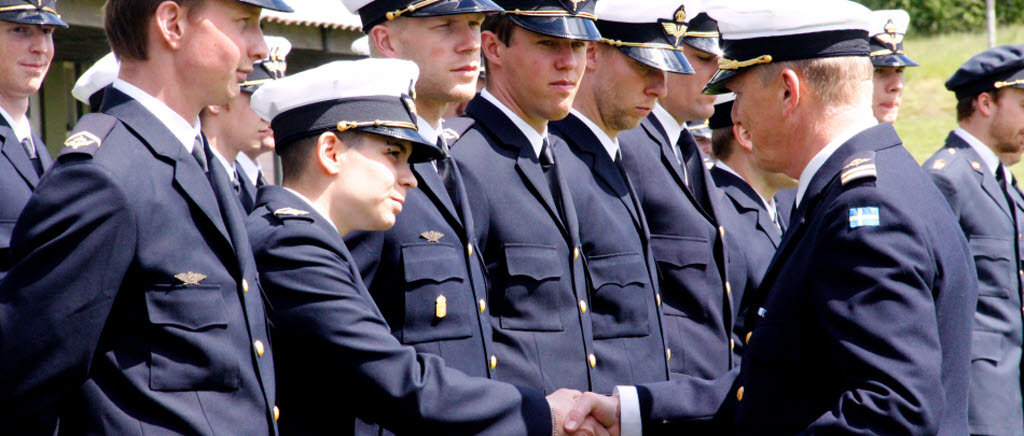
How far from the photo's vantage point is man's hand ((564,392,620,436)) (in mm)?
3863

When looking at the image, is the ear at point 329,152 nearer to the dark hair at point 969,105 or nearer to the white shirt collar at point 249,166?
the white shirt collar at point 249,166

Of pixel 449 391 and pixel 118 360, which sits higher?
pixel 118 360

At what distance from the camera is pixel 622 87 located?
4.67 metres

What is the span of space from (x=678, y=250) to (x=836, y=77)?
178 cm

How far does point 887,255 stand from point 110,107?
1946mm

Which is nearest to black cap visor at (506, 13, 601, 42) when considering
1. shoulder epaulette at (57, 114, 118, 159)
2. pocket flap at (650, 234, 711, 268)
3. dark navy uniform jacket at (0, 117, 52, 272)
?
pocket flap at (650, 234, 711, 268)

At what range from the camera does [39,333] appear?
2.57 m

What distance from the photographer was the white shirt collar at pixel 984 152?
6616 mm

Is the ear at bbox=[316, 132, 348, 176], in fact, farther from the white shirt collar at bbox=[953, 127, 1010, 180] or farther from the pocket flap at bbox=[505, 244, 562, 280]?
the white shirt collar at bbox=[953, 127, 1010, 180]

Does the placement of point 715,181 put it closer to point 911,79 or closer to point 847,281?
point 847,281

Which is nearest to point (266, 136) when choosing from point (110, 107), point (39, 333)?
point (110, 107)

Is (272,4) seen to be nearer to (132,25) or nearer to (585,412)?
(132,25)

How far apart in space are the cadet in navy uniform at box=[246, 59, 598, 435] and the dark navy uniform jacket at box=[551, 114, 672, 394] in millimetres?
717

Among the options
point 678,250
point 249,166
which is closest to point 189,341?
point 678,250
